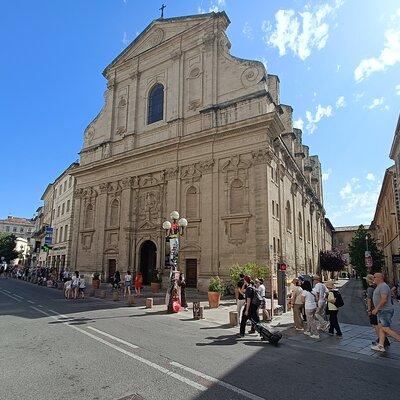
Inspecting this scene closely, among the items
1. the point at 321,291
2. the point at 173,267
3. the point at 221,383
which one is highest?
the point at 173,267

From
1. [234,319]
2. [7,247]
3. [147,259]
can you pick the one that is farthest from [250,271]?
[7,247]

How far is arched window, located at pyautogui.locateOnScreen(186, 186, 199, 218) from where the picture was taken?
24250 mm

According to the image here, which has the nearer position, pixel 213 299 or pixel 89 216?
pixel 213 299

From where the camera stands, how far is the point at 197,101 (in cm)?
2627

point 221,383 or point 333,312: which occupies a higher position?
point 333,312

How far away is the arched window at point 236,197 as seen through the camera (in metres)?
22.3

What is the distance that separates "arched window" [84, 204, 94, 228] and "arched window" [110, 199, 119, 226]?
3050mm

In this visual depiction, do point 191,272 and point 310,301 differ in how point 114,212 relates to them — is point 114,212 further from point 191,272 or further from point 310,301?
point 310,301

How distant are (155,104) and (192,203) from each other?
11000 millimetres

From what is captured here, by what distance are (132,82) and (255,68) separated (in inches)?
519

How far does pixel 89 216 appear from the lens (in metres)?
31.9

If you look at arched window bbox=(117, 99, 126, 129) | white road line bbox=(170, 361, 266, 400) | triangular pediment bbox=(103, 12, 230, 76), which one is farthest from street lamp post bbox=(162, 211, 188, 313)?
triangular pediment bbox=(103, 12, 230, 76)

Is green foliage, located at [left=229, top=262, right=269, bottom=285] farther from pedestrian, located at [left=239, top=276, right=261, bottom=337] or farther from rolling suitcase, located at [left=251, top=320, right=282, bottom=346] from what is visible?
rolling suitcase, located at [left=251, top=320, right=282, bottom=346]

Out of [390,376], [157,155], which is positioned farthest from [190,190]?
[390,376]
